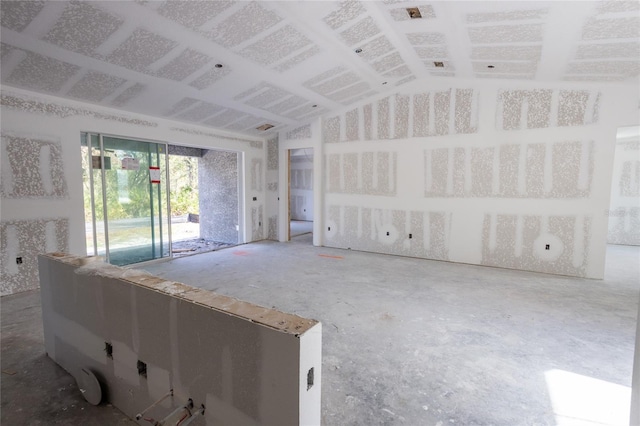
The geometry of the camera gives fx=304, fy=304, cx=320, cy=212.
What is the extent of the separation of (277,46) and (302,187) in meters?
8.85

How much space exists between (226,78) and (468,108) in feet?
13.5

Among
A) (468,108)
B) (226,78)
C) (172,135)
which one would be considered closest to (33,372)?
(226,78)

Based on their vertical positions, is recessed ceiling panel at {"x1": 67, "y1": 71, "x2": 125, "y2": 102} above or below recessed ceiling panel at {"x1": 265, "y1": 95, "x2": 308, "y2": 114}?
below

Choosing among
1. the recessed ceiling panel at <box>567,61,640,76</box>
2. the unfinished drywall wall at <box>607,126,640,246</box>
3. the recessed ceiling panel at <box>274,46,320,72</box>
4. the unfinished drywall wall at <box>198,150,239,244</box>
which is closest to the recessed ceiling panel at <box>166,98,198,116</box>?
the recessed ceiling panel at <box>274,46,320,72</box>

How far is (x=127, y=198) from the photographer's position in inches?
195

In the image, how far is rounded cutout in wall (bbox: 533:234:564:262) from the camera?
4.90m

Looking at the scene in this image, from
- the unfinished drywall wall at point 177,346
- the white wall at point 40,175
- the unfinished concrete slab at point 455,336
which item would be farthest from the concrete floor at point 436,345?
the white wall at point 40,175

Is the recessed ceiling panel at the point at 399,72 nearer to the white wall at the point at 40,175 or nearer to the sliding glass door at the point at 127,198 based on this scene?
the sliding glass door at the point at 127,198

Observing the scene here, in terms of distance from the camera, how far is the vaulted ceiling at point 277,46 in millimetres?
2922

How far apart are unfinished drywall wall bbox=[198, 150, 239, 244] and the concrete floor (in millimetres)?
2541

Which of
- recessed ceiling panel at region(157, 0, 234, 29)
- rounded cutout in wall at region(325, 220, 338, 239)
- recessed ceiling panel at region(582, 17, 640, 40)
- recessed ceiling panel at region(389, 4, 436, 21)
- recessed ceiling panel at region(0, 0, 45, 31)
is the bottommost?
rounded cutout in wall at region(325, 220, 338, 239)

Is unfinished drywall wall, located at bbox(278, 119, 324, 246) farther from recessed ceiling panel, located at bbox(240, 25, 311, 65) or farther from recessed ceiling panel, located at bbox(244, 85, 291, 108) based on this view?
recessed ceiling panel, located at bbox(240, 25, 311, 65)

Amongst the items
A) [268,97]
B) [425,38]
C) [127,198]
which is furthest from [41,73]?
[425,38]

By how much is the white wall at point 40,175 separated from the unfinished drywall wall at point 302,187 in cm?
784
